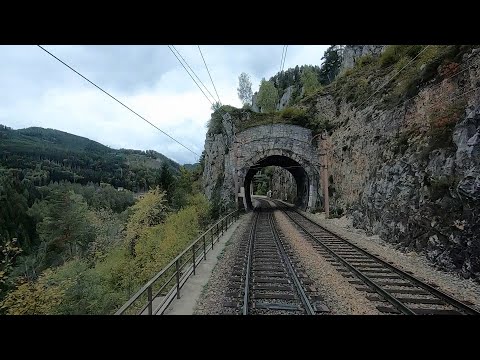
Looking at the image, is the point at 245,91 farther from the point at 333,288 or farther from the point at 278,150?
the point at 333,288

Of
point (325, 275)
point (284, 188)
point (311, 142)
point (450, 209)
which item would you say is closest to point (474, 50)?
point (450, 209)

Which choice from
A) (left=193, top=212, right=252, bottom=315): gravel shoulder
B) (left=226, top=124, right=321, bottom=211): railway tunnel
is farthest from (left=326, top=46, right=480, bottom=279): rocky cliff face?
(left=226, top=124, right=321, bottom=211): railway tunnel

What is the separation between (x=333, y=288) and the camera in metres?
7.29

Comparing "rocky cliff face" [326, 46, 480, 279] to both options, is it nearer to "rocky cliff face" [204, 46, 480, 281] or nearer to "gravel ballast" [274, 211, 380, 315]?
"rocky cliff face" [204, 46, 480, 281]

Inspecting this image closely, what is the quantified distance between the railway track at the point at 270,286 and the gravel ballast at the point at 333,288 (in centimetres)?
25

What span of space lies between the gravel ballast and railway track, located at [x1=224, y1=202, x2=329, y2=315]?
0.83 feet

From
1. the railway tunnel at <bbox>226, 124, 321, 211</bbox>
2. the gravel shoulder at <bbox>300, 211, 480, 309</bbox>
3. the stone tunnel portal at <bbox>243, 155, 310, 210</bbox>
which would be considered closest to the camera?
the gravel shoulder at <bbox>300, 211, 480, 309</bbox>

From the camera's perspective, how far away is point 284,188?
5488 cm

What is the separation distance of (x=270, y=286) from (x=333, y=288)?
1548mm

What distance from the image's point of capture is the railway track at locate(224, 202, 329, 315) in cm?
616

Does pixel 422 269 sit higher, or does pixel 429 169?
pixel 429 169

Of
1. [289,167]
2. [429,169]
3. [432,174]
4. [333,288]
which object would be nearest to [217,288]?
[333,288]
